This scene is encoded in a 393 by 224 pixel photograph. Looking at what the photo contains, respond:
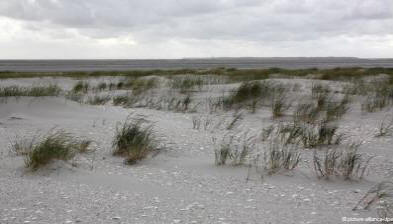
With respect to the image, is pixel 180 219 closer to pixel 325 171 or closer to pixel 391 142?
pixel 325 171

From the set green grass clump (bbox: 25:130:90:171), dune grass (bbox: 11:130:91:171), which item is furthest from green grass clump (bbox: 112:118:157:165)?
green grass clump (bbox: 25:130:90:171)

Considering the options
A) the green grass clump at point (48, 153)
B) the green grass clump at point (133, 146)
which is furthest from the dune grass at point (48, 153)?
the green grass clump at point (133, 146)

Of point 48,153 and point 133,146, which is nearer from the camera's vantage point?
point 48,153

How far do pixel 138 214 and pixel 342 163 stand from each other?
8.90 feet

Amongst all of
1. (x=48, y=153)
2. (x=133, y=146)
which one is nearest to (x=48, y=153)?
(x=48, y=153)

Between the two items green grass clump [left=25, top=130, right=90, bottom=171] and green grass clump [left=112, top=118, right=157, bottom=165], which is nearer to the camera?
green grass clump [left=25, top=130, right=90, bottom=171]

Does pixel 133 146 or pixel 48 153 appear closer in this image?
pixel 48 153

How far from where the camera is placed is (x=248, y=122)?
33.2 ft

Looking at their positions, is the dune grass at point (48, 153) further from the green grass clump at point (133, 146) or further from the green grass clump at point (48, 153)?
the green grass clump at point (133, 146)

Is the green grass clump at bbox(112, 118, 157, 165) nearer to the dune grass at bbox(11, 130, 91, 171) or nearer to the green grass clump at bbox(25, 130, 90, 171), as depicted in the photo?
the dune grass at bbox(11, 130, 91, 171)

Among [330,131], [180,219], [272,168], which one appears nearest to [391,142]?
[330,131]

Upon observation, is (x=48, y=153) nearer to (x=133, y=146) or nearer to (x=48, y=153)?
(x=48, y=153)

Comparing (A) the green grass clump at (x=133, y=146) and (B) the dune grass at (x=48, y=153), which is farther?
(A) the green grass clump at (x=133, y=146)

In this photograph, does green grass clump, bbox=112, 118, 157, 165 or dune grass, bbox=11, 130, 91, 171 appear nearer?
dune grass, bbox=11, 130, 91, 171
